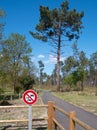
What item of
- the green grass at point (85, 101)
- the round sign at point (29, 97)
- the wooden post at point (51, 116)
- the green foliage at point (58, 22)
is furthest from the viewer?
the green foliage at point (58, 22)

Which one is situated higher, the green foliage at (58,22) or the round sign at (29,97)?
the green foliage at (58,22)

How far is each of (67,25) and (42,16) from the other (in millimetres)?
4915

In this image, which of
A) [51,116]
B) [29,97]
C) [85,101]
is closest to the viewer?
[29,97]

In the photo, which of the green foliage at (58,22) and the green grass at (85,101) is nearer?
the green grass at (85,101)

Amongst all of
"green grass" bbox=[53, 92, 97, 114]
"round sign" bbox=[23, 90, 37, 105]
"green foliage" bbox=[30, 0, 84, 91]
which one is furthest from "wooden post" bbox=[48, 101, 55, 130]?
"green foliage" bbox=[30, 0, 84, 91]

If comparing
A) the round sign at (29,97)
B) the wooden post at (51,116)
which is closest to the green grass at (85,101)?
the wooden post at (51,116)

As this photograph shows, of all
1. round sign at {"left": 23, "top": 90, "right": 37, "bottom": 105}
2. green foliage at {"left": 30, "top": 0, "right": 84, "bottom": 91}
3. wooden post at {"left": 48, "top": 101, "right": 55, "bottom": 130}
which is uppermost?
green foliage at {"left": 30, "top": 0, "right": 84, "bottom": 91}

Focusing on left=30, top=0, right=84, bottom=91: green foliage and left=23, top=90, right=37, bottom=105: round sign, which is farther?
left=30, top=0, right=84, bottom=91: green foliage

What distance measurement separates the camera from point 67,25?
5378 centimetres

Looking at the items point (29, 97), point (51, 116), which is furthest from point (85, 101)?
point (29, 97)

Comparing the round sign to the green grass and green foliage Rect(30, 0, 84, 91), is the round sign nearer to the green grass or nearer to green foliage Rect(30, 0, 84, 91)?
the green grass

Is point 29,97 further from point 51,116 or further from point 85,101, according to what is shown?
point 85,101

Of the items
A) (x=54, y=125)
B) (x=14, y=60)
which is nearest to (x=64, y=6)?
(x=14, y=60)

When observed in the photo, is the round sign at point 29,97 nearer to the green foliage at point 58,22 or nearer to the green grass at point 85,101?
the green grass at point 85,101
